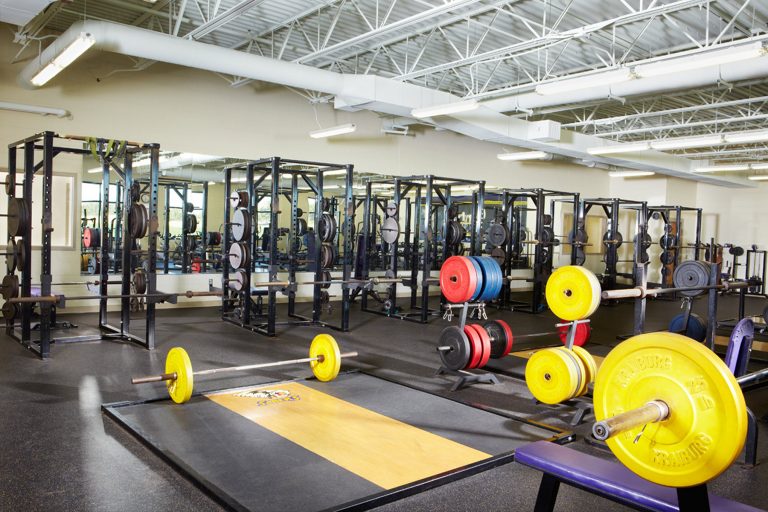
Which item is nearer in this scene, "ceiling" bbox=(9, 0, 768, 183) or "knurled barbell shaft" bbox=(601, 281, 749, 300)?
"knurled barbell shaft" bbox=(601, 281, 749, 300)

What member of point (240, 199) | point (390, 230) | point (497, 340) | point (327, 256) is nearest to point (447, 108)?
point (390, 230)

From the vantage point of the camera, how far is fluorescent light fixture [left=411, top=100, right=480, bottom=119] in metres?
6.98

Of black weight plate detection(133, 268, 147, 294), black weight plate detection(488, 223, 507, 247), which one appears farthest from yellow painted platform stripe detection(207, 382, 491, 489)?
black weight plate detection(488, 223, 507, 247)

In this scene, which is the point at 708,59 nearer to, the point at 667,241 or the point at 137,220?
the point at 137,220

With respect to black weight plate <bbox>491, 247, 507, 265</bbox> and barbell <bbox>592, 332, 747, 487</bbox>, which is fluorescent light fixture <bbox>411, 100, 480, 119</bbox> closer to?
black weight plate <bbox>491, 247, 507, 265</bbox>

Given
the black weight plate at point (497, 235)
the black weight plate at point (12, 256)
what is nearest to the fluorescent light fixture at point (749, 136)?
the black weight plate at point (497, 235)

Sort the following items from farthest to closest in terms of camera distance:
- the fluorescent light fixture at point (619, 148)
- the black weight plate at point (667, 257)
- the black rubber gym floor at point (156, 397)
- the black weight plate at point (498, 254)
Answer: the black weight plate at point (667, 257) < the fluorescent light fixture at point (619, 148) < the black weight plate at point (498, 254) < the black rubber gym floor at point (156, 397)

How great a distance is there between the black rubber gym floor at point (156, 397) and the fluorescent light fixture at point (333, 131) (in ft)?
8.46

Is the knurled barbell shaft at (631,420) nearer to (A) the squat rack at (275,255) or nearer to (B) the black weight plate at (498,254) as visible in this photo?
(A) the squat rack at (275,255)

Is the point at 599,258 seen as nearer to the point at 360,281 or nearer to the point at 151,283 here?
the point at 360,281

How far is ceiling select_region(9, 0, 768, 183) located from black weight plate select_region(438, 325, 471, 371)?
2.71m

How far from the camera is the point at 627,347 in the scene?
1678 mm

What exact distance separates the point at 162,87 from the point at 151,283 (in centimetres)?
355

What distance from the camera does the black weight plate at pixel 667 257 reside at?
1229cm
